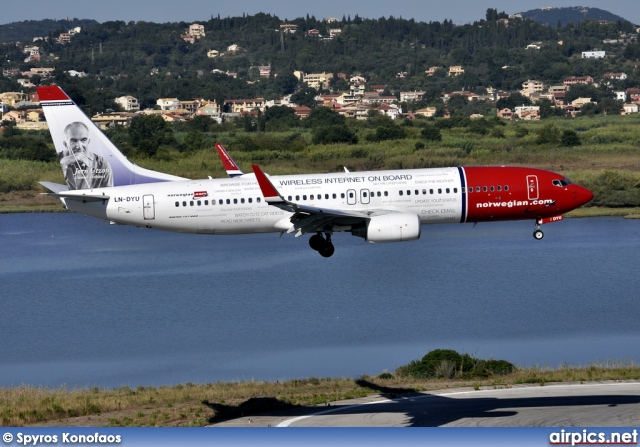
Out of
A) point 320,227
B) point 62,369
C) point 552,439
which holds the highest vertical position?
point 320,227

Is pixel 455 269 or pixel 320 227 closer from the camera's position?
pixel 320 227

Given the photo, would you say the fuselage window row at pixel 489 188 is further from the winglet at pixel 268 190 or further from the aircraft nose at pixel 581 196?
the winglet at pixel 268 190

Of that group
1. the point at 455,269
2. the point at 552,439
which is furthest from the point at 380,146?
the point at 552,439

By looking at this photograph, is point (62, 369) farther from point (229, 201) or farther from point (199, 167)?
point (199, 167)

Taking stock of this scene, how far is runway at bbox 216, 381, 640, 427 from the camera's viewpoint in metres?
47.2

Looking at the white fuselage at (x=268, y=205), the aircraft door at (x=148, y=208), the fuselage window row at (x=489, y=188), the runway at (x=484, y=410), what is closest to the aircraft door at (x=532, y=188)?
the fuselage window row at (x=489, y=188)

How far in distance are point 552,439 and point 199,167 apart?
449 feet

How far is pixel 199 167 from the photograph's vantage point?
161375 mm

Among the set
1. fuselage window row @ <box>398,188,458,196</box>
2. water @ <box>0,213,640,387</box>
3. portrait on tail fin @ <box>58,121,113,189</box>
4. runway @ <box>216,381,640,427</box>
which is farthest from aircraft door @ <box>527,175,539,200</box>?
portrait on tail fin @ <box>58,121,113,189</box>

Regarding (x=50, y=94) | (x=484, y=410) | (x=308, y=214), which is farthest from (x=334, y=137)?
(x=484, y=410)

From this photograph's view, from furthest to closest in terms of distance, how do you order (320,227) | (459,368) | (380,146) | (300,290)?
(380,146) → (300,290) → (459,368) → (320,227)

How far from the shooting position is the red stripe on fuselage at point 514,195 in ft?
201

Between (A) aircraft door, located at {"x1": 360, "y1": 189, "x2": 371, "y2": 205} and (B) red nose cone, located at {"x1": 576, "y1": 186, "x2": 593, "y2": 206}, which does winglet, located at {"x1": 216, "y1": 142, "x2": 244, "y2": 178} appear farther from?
(B) red nose cone, located at {"x1": 576, "y1": 186, "x2": 593, "y2": 206}

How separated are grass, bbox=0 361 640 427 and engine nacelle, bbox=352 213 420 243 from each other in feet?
26.1
